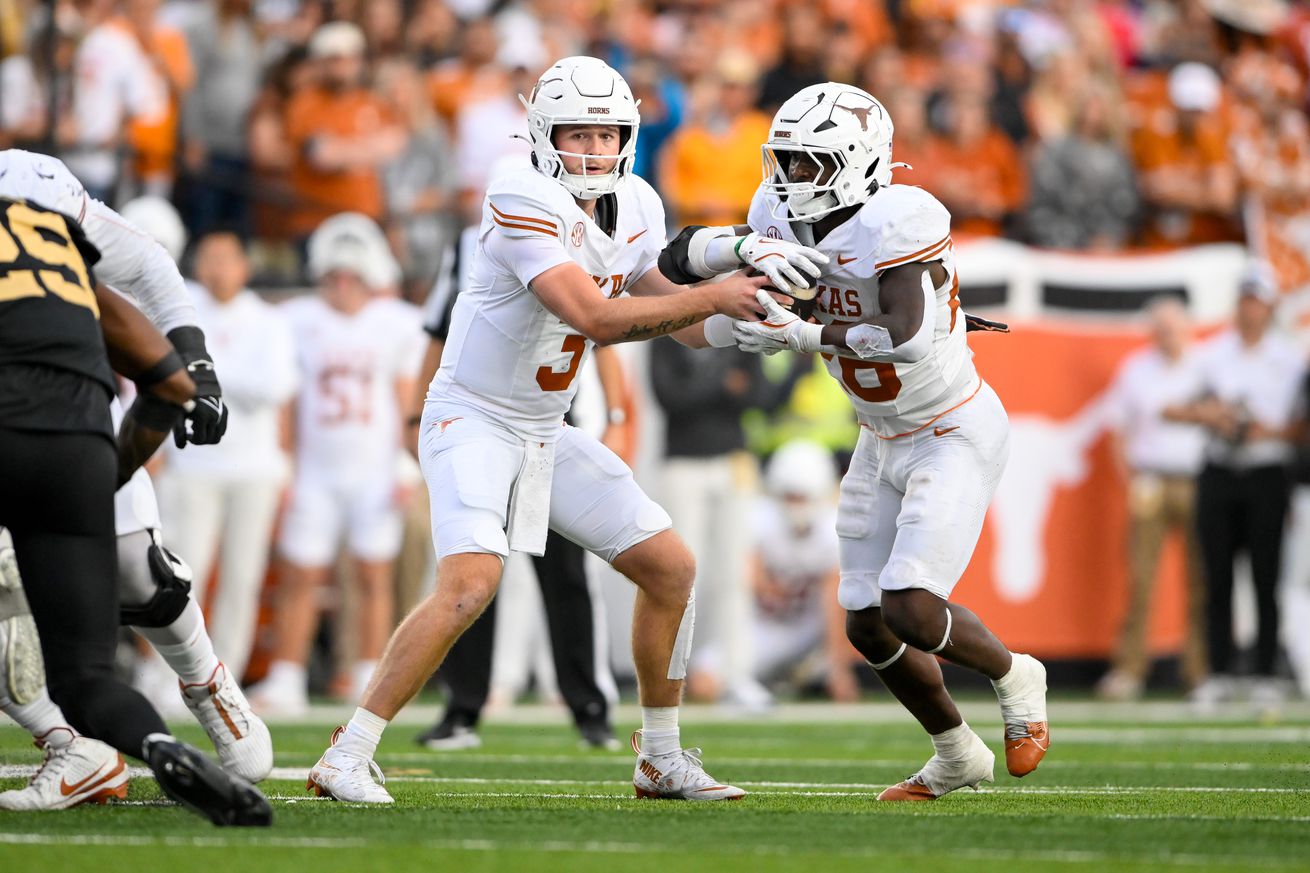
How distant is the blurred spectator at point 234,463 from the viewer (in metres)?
10.0

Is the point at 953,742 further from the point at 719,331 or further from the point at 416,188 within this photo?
the point at 416,188

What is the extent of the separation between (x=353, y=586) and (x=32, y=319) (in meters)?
6.06

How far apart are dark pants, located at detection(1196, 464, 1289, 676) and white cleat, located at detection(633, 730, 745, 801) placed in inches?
229

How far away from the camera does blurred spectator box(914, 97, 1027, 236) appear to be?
12281 millimetres

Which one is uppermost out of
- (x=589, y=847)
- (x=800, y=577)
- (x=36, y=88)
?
(x=36, y=88)

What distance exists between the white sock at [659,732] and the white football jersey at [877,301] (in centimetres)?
108

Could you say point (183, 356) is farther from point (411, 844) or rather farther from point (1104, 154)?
point (1104, 154)

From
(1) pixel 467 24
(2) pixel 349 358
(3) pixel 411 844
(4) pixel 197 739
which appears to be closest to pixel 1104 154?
(1) pixel 467 24

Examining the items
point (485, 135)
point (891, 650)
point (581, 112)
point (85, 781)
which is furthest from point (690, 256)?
point (485, 135)

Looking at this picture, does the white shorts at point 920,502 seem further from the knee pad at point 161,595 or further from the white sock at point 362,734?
the knee pad at point 161,595

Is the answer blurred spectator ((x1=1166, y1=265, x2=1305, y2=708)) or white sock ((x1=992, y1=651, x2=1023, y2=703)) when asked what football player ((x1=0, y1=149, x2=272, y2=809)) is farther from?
blurred spectator ((x1=1166, y1=265, x2=1305, y2=708))

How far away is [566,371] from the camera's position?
5781 millimetres

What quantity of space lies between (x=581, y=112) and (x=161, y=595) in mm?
1782

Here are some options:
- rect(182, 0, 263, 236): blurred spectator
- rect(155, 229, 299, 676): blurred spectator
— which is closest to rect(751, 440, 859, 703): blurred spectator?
rect(155, 229, 299, 676): blurred spectator
